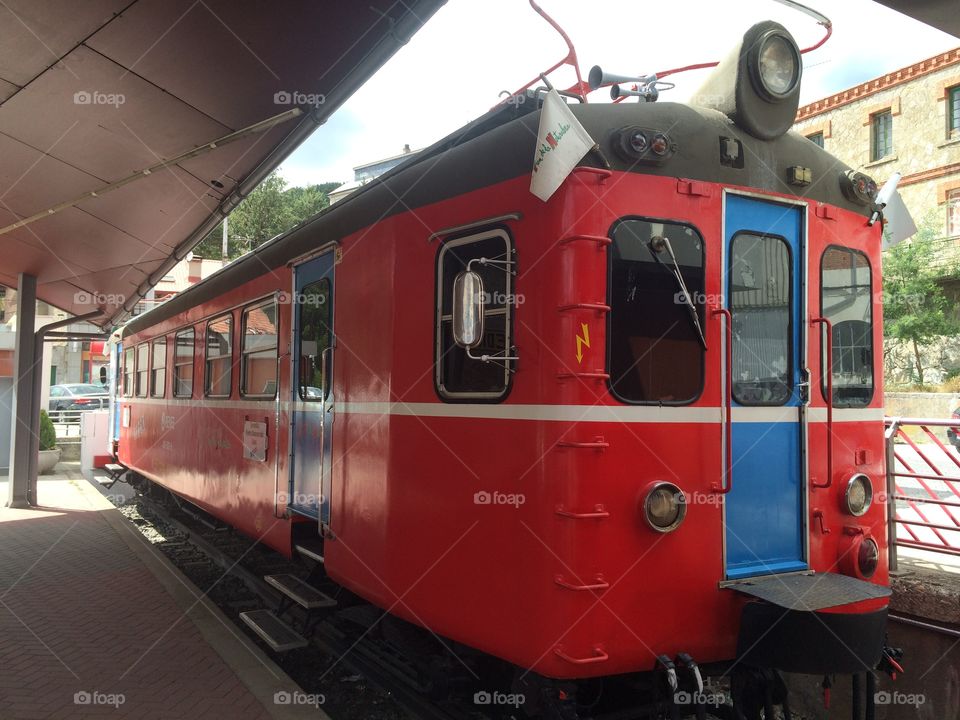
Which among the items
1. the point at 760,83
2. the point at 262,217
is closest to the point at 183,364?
the point at 760,83

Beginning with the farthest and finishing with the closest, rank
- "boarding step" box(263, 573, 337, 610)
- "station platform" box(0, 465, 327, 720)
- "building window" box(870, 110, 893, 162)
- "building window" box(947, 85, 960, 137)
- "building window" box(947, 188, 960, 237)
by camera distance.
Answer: "building window" box(870, 110, 893, 162) → "building window" box(947, 188, 960, 237) → "building window" box(947, 85, 960, 137) → "boarding step" box(263, 573, 337, 610) → "station platform" box(0, 465, 327, 720)

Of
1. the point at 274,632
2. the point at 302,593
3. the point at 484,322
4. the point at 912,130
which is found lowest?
the point at 274,632

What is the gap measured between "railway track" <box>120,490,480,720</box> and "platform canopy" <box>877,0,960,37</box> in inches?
173

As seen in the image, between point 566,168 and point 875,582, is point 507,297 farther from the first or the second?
point 875,582

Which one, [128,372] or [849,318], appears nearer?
[849,318]

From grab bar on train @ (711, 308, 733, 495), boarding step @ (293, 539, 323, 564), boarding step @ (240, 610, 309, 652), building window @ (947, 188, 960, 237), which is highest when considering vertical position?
building window @ (947, 188, 960, 237)

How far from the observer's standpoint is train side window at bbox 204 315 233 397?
→ 760 centimetres

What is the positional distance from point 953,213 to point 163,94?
26.2m

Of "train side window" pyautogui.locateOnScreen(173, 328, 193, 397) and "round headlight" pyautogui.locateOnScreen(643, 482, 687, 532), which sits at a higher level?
"train side window" pyautogui.locateOnScreen(173, 328, 193, 397)

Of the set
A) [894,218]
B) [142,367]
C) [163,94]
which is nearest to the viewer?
[894,218]

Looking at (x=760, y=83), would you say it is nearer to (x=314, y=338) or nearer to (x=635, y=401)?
(x=635, y=401)

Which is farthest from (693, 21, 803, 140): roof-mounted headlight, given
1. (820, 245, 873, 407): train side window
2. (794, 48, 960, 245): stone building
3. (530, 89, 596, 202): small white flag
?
(794, 48, 960, 245): stone building

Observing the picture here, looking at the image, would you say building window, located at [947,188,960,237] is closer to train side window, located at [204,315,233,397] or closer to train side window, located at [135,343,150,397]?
train side window, located at [135,343,150,397]

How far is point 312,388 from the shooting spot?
5625mm
